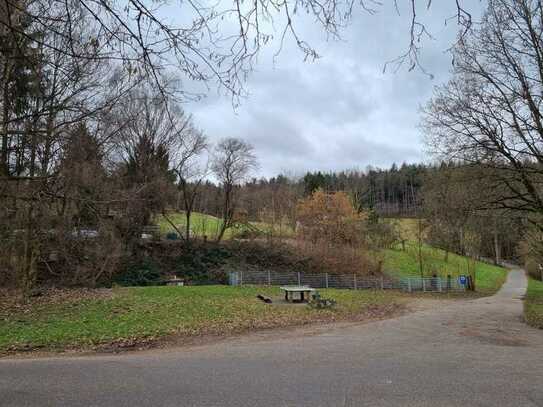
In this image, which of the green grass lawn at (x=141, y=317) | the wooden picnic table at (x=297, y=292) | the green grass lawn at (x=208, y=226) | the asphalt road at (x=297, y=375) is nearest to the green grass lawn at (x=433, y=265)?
the green grass lawn at (x=208, y=226)

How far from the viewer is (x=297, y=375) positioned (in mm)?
6941

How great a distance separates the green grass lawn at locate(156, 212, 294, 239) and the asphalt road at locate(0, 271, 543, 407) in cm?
2905

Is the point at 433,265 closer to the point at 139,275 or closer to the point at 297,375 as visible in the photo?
the point at 139,275

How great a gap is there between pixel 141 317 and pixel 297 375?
9.05 meters

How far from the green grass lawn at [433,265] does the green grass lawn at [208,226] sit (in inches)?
411

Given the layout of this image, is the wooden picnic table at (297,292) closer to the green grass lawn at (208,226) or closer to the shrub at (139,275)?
the shrub at (139,275)

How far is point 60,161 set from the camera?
15.9 meters

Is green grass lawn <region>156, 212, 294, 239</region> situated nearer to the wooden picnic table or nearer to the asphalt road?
the wooden picnic table

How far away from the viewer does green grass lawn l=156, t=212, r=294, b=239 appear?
3988cm

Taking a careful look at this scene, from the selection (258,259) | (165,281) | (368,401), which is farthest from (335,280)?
(368,401)

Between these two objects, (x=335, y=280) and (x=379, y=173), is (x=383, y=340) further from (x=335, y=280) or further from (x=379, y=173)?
(x=379, y=173)

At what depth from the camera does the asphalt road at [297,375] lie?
5.61 metres

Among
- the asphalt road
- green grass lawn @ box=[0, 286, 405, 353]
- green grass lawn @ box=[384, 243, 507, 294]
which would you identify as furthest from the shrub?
the asphalt road

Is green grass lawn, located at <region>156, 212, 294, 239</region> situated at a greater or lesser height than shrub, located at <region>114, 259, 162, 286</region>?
greater
